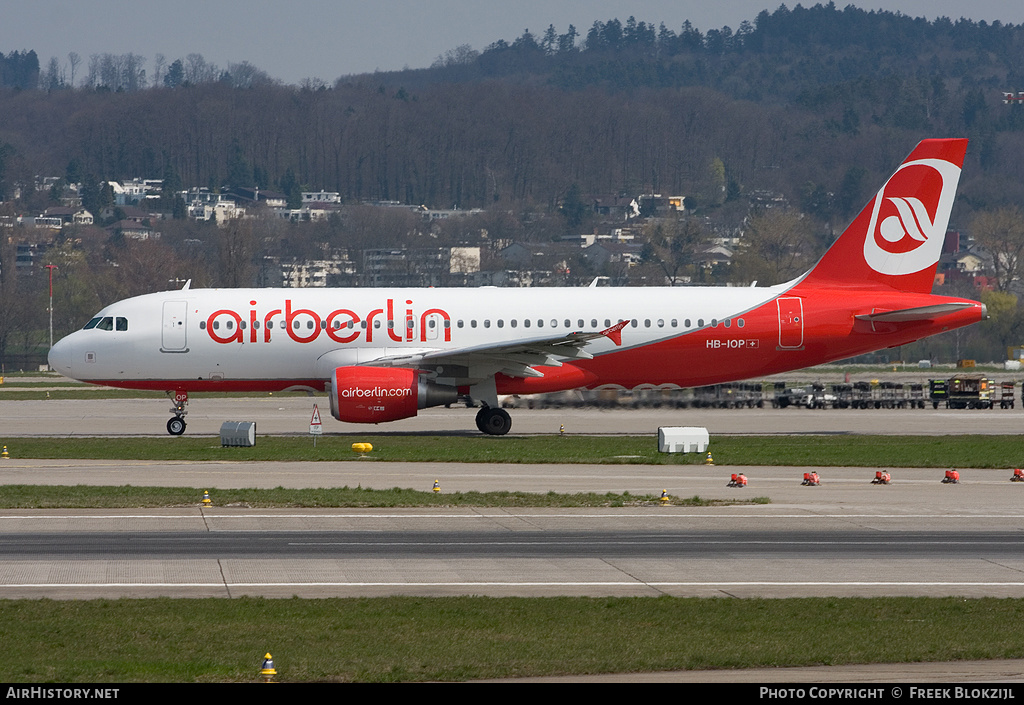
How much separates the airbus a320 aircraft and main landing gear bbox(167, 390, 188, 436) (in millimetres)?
49

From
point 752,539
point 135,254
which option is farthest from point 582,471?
point 135,254

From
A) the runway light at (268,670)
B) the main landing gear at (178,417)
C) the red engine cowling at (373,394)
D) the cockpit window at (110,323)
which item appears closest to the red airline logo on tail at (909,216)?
the red engine cowling at (373,394)

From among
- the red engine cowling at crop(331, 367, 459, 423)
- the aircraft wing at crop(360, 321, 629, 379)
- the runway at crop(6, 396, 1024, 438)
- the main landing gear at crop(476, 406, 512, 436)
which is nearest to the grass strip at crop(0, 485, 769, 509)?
the red engine cowling at crop(331, 367, 459, 423)

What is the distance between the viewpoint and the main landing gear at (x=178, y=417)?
134 feet

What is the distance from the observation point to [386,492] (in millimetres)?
27297

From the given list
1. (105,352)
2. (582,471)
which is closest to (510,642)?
(582,471)

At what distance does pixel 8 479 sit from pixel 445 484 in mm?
9705

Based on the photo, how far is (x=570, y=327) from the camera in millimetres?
41281

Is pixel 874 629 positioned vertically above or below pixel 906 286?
below

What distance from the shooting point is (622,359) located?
41.1m
